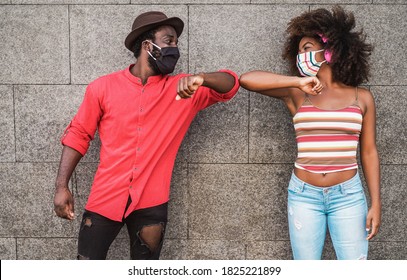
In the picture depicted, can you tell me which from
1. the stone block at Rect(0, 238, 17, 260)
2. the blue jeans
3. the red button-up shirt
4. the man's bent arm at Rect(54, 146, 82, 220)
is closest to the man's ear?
the red button-up shirt

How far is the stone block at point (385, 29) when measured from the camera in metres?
3.71

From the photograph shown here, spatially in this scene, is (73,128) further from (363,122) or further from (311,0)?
(311,0)

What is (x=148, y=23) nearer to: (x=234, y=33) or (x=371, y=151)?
(x=234, y=33)

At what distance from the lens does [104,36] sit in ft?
12.2

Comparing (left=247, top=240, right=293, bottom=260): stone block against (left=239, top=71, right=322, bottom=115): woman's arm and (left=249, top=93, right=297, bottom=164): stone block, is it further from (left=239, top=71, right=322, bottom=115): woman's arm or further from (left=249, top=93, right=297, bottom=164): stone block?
(left=239, top=71, right=322, bottom=115): woman's arm

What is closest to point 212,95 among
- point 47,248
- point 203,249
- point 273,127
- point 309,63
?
point 309,63

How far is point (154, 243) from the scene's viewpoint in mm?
3014

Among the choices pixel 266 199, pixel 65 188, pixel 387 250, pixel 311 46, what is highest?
pixel 311 46

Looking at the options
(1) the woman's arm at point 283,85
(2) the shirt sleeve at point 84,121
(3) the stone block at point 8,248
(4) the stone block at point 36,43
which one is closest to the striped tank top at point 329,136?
(1) the woman's arm at point 283,85

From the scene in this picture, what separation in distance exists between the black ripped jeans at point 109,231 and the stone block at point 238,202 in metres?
0.84

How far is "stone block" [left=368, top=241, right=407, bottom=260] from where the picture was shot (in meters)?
3.88

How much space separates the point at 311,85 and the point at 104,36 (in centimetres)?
204

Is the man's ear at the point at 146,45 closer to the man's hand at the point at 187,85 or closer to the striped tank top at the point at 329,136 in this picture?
the man's hand at the point at 187,85
